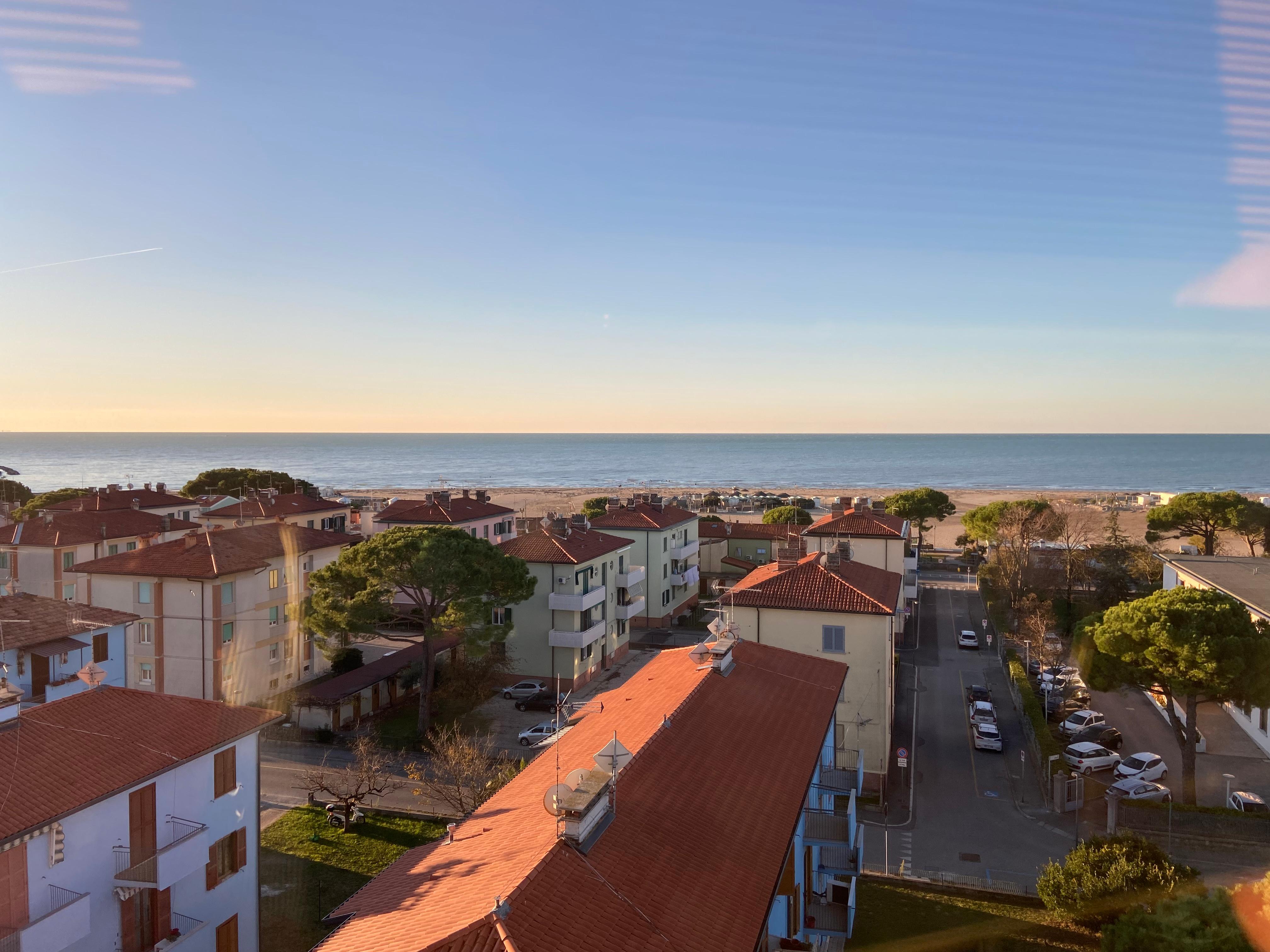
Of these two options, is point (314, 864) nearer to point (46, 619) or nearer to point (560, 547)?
point (46, 619)

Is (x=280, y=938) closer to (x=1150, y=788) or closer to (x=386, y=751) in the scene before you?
Answer: (x=386, y=751)

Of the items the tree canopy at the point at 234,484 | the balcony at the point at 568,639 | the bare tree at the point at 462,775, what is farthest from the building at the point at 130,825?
the tree canopy at the point at 234,484

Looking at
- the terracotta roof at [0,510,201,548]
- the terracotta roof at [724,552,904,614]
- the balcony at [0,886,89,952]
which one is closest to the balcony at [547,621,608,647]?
the terracotta roof at [724,552,904,614]

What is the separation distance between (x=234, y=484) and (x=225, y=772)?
7577cm

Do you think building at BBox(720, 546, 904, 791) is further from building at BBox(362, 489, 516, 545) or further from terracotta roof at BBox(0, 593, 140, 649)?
building at BBox(362, 489, 516, 545)

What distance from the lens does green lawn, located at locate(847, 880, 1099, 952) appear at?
60.1ft

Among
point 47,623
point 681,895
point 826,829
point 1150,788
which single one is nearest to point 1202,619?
point 1150,788

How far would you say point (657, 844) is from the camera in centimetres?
1165

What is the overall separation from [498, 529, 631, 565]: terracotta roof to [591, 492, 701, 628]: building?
3.64 meters

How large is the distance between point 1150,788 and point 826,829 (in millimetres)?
16699

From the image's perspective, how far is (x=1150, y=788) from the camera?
26531 mm

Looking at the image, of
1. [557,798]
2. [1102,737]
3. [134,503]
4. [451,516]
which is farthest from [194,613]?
[1102,737]

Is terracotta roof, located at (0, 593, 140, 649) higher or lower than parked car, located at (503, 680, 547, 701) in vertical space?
higher

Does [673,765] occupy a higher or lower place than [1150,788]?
higher
